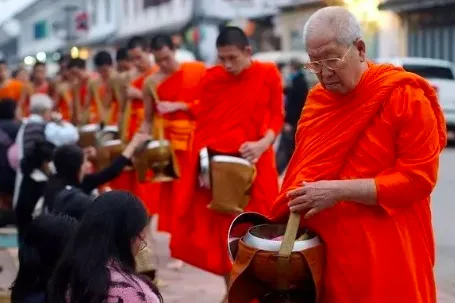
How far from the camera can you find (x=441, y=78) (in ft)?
63.1

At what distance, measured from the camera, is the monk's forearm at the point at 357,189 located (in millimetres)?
3311

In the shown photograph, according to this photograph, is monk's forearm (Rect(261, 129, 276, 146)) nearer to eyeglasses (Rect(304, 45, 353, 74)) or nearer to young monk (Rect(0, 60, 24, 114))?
eyeglasses (Rect(304, 45, 353, 74))

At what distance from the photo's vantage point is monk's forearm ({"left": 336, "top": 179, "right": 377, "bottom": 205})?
3311 mm

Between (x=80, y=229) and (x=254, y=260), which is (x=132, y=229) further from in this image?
(x=254, y=260)

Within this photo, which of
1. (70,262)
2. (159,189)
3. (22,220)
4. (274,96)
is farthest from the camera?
(159,189)

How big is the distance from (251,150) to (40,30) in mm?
60597

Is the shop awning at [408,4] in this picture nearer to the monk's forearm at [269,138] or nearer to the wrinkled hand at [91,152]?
→ the wrinkled hand at [91,152]

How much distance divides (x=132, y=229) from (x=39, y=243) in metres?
0.92

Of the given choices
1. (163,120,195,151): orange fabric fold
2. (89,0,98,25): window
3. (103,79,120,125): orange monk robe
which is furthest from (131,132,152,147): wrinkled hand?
(89,0,98,25): window

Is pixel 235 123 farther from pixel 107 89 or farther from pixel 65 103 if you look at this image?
pixel 65 103

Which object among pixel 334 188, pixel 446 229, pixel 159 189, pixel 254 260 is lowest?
pixel 446 229

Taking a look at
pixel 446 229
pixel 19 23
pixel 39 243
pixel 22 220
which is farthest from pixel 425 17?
pixel 19 23

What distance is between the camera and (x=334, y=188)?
3.32 metres

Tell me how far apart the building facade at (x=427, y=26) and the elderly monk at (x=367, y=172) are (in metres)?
24.4
